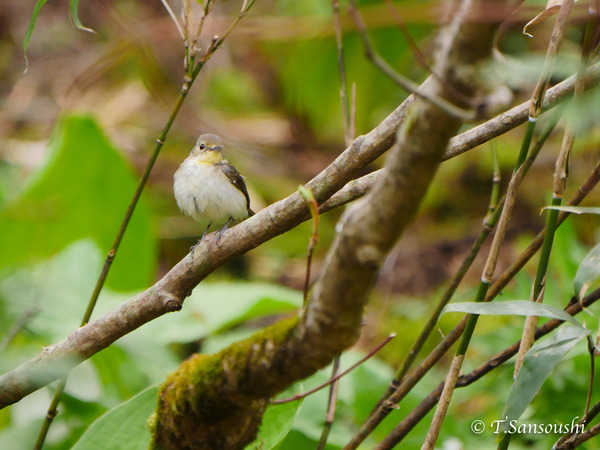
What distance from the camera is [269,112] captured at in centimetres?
758

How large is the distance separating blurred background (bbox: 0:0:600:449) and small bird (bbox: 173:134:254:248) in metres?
0.53

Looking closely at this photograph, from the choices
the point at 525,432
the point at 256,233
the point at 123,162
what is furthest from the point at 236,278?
the point at 256,233

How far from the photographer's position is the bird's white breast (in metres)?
3.24

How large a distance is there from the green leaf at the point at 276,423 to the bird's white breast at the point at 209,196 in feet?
4.25

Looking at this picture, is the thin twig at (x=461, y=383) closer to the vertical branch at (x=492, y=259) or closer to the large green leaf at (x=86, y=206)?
the vertical branch at (x=492, y=259)

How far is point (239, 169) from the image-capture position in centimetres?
643

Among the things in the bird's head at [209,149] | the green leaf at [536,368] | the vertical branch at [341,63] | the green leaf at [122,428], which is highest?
the bird's head at [209,149]

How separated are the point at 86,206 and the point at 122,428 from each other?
221 cm

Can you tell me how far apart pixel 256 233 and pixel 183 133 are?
5.23 meters

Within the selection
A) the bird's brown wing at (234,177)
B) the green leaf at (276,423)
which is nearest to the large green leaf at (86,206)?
the bird's brown wing at (234,177)

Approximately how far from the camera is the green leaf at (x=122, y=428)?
87.8 inches

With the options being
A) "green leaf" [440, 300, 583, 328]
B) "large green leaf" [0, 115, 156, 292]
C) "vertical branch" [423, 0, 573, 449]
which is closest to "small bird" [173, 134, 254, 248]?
"large green leaf" [0, 115, 156, 292]

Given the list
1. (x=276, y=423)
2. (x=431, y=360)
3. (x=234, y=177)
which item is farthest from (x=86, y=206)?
(x=431, y=360)

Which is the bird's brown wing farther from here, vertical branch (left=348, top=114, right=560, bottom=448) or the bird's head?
vertical branch (left=348, top=114, right=560, bottom=448)
